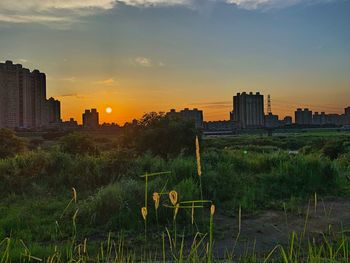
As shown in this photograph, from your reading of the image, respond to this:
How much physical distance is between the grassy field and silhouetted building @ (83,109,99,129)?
2696 inches

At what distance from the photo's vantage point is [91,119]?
85.6 metres

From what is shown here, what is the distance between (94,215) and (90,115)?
78440 millimetres

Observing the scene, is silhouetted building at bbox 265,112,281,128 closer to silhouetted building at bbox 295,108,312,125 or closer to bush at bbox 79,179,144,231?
silhouetted building at bbox 295,108,312,125

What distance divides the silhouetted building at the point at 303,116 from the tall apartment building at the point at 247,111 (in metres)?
31.2

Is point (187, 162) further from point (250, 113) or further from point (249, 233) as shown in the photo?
point (250, 113)

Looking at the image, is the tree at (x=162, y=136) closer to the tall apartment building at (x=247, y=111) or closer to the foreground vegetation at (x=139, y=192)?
the foreground vegetation at (x=139, y=192)

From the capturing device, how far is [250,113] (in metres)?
132

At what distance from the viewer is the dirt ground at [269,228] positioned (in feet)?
23.6

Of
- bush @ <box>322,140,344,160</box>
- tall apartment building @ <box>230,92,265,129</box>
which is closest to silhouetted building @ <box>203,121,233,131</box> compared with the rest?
tall apartment building @ <box>230,92,265,129</box>

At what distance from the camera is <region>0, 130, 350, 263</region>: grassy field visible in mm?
7246

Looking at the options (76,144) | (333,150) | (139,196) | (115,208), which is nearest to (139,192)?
(139,196)

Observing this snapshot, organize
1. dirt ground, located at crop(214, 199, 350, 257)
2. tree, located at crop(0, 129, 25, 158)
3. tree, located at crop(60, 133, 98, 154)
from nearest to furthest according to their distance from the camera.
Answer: dirt ground, located at crop(214, 199, 350, 257)
tree, located at crop(60, 133, 98, 154)
tree, located at crop(0, 129, 25, 158)

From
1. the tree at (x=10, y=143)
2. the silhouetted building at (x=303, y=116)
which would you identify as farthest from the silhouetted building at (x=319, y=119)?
the tree at (x=10, y=143)

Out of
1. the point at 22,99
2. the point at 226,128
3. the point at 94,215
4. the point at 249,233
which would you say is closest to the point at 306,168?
the point at 249,233
